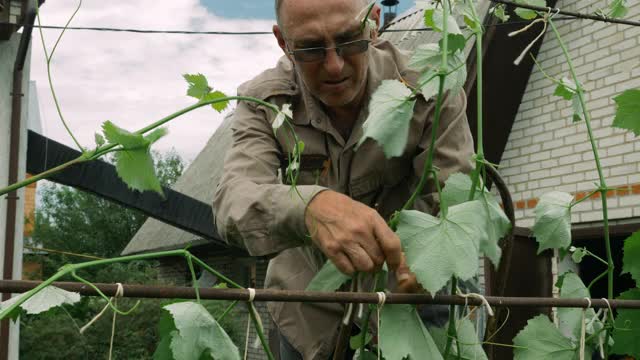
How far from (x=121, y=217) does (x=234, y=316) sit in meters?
20.4

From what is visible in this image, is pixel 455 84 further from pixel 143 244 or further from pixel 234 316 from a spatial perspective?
pixel 143 244

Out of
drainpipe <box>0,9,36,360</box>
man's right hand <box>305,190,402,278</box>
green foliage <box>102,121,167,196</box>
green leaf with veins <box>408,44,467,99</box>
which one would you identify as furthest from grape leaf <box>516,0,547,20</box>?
drainpipe <box>0,9,36,360</box>

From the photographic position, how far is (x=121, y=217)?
31.9 meters

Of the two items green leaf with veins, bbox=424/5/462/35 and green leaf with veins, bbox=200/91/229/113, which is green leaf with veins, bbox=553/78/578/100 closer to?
green leaf with veins, bbox=424/5/462/35

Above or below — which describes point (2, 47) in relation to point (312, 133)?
above

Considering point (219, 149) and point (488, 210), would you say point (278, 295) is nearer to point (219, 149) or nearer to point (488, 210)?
point (488, 210)

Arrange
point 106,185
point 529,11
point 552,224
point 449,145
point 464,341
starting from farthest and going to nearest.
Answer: point 106,185 → point 449,145 → point 529,11 → point 552,224 → point 464,341

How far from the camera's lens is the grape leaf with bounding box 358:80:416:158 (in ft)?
3.45

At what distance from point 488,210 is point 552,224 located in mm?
236

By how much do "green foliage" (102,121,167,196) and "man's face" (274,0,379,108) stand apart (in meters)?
0.61

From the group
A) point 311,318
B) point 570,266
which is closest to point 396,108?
point 311,318

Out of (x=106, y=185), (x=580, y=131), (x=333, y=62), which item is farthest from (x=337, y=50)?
(x=106, y=185)

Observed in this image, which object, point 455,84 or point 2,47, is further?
point 2,47

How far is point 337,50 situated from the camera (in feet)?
5.20
